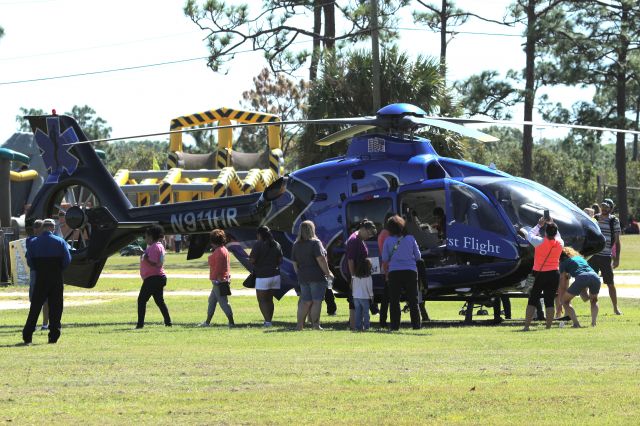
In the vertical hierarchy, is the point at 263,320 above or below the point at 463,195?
below

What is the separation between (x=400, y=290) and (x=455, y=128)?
262 centimetres

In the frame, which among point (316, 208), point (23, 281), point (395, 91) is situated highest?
point (395, 91)

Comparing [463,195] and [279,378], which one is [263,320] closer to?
[463,195]

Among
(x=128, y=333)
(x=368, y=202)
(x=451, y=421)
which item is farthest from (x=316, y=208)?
(x=451, y=421)

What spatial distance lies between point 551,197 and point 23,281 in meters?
17.6

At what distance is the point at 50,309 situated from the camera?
17.2 m

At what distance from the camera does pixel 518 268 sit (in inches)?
755

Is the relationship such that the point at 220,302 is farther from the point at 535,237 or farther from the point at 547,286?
the point at 547,286

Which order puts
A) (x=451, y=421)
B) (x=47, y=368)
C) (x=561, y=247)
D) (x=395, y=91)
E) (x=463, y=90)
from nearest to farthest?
(x=451, y=421) → (x=47, y=368) → (x=561, y=247) → (x=395, y=91) → (x=463, y=90)

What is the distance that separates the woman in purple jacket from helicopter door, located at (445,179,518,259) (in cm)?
108

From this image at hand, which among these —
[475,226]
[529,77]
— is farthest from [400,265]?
[529,77]

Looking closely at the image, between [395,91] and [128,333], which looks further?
[395,91]

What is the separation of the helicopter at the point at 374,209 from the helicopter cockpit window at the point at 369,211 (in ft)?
0.05

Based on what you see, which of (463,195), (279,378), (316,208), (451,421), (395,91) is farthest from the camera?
(395,91)
